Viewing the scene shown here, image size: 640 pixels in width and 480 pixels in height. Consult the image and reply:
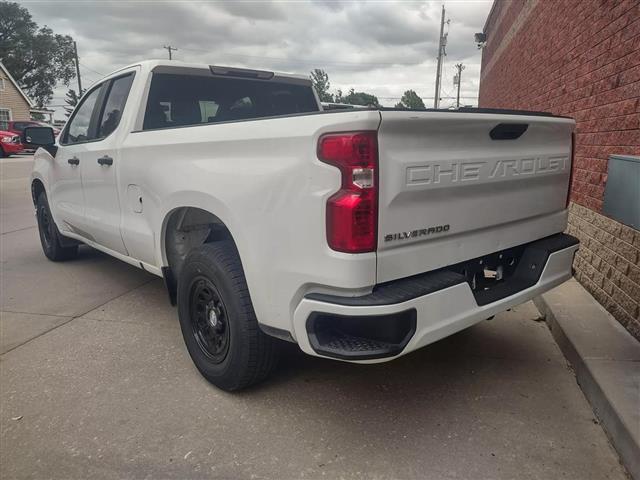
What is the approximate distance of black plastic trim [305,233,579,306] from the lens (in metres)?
2.15

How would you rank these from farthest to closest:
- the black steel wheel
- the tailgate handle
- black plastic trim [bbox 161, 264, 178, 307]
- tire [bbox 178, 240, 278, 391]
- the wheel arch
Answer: black plastic trim [bbox 161, 264, 178, 307] < the wheel arch < the black steel wheel < tire [bbox 178, 240, 278, 391] < the tailgate handle

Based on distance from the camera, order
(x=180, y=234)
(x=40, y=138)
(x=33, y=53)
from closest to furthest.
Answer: (x=180, y=234) → (x=40, y=138) → (x=33, y=53)

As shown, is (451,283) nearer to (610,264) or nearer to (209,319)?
(209,319)

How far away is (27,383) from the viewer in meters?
3.25

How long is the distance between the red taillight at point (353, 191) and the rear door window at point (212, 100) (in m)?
1.83

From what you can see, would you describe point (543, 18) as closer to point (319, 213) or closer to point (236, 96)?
point (236, 96)

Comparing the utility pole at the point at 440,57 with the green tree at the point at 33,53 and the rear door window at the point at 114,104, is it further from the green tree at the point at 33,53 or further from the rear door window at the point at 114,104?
the green tree at the point at 33,53

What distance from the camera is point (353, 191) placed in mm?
2096

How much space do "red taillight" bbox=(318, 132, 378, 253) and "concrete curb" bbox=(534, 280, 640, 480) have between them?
5.25 ft

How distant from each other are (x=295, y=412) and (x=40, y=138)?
13.6 feet

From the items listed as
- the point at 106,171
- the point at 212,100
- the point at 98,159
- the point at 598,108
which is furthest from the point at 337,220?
the point at 598,108

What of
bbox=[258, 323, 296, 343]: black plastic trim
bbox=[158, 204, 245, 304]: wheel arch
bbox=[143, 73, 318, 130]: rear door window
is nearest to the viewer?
bbox=[258, 323, 296, 343]: black plastic trim

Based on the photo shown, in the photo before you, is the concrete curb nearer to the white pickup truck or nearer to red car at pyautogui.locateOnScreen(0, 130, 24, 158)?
the white pickup truck

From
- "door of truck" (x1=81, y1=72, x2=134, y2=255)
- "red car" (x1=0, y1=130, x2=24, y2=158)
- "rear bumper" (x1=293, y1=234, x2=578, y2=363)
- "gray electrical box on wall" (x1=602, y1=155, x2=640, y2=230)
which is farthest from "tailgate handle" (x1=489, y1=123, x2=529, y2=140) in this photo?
"red car" (x1=0, y1=130, x2=24, y2=158)
